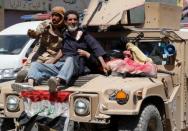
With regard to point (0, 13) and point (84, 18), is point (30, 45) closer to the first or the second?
point (84, 18)

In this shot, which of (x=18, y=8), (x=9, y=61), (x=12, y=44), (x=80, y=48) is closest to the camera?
(x=80, y=48)

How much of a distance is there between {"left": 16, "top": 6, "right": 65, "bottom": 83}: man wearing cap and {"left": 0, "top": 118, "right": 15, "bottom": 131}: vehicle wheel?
2.30 feet

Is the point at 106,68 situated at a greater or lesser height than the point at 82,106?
greater

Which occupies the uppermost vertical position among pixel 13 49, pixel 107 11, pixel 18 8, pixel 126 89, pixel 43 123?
pixel 18 8

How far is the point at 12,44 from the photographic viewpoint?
1156cm

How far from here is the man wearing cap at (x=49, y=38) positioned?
22.3 feet

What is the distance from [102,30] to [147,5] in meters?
0.81

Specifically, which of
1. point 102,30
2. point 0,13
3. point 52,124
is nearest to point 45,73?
point 52,124

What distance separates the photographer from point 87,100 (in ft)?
18.8

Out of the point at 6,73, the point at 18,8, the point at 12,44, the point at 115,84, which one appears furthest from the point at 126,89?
the point at 18,8

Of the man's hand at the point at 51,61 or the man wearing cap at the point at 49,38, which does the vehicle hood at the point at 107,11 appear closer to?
the man wearing cap at the point at 49,38

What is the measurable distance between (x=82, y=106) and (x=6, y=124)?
1.44 m

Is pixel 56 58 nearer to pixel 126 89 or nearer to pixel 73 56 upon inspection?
pixel 73 56

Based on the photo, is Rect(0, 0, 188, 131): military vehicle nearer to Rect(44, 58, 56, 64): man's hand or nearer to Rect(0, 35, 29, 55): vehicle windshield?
Rect(44, 58, 56, 64): man's hand
